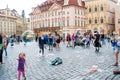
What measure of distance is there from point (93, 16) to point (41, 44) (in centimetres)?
Result: 4967

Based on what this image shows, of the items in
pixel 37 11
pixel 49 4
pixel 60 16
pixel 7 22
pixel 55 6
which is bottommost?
pixel 7 22

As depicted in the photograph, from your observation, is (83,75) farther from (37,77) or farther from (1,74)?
(1,74)

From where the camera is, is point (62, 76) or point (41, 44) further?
point (41, 44)

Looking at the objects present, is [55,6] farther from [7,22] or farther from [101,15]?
[7,22]

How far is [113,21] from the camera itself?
6906cm

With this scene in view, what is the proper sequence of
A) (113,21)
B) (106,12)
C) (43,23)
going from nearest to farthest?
(106,12)
(113,21)
(43,23)

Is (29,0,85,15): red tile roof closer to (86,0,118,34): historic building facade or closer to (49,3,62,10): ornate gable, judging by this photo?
(49,3,62,10): ornate gable

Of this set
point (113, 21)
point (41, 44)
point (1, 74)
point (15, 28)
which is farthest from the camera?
point (15, 28)

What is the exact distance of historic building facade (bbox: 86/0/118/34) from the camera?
213 ft

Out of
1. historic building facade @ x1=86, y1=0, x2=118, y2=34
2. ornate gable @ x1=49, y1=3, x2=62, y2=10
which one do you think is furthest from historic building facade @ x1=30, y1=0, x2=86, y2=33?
A: historic building facade @ x1=86, y1=0, x2=118, y2=34

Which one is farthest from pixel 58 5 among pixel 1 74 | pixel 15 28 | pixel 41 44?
pixel 1 74

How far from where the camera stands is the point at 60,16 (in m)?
69.1

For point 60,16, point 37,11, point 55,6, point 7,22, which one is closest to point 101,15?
point 60,16

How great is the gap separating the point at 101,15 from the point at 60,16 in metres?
10.4
